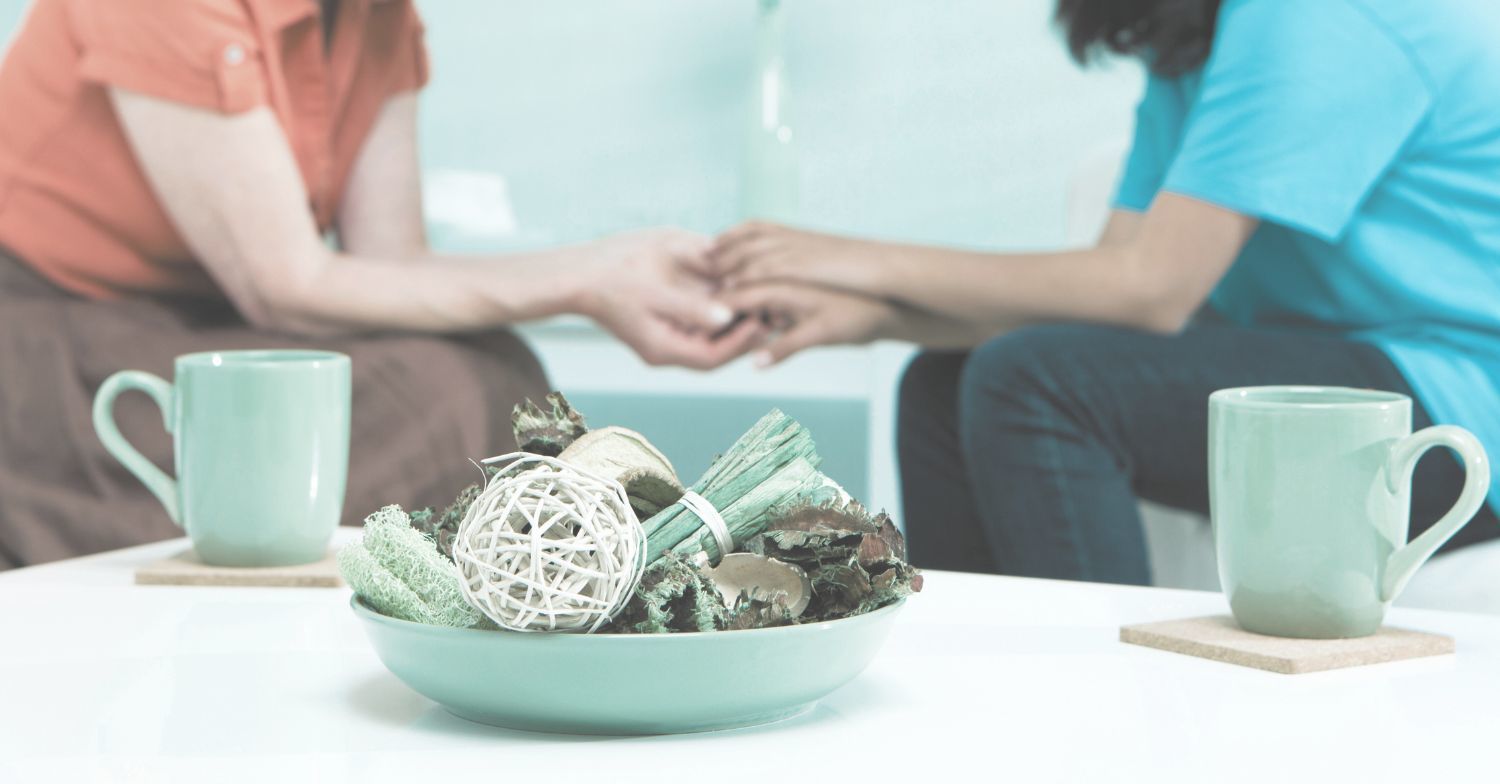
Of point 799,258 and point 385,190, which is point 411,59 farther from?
point 799,258

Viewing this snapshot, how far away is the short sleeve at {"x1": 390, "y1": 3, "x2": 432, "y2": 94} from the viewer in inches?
66.1

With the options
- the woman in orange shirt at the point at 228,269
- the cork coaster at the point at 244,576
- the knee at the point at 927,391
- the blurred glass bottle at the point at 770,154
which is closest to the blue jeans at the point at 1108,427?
the knee at the point at 927,391

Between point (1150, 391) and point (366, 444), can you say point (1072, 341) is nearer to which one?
point (1150, 391)

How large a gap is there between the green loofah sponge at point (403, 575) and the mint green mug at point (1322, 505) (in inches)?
13.1

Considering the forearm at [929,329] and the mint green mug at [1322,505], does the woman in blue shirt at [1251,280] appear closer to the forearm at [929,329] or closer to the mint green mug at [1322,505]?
the forearm at [929,329]

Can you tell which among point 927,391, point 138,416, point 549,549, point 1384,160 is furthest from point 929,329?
point 549,549

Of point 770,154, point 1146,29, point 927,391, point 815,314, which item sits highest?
point 1146,29

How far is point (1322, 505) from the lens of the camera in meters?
0.63

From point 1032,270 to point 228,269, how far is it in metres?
0.77

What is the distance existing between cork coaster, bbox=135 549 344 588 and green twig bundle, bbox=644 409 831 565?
327 mm

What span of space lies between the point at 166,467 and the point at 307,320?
10.0 inches

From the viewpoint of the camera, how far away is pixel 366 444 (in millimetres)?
1398

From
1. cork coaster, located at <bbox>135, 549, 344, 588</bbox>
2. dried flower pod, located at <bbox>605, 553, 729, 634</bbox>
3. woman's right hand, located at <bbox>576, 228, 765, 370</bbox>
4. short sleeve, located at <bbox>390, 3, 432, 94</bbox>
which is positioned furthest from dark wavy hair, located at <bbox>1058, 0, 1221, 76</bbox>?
dried flower pod, located at <bbox>605, 553, 729, 634</bbox>

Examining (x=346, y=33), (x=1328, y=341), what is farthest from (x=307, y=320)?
(x=1328, y=341)
